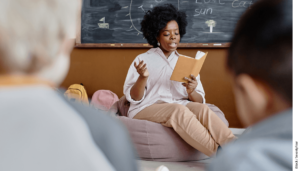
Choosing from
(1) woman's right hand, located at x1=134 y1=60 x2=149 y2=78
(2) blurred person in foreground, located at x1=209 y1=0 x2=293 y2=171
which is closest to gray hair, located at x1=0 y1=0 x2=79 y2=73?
(2) blurred person in foreground, located at x1=209 y1=0 x2=293 y2=171

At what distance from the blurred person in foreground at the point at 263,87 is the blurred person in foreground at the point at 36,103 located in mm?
214

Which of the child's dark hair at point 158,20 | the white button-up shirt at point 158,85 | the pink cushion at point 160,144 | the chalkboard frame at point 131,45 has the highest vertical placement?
the child's dark hair at point 158,20

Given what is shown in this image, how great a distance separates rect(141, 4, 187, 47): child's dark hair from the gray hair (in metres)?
1.91

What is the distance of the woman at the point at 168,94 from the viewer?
172 cm

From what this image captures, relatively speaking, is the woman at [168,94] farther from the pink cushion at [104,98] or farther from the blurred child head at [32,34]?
the blurred child head at [32,34]

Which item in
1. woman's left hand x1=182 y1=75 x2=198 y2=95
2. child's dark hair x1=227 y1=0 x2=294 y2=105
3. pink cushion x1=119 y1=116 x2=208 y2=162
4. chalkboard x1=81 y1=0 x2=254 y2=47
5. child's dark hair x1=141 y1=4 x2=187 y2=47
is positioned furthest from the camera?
chalkboard x1=81 y1=0 x2=254 y2=47

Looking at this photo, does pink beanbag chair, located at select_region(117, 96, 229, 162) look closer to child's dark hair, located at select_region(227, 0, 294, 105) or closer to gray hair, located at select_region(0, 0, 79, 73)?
child's dark hair, located at select_region(227, 0, 294, 105)

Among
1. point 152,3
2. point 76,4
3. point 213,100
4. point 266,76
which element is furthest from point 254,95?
point 152,3

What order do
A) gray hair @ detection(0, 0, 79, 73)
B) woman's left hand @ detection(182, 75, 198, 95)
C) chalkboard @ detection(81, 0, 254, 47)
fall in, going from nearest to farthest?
gray hair @ detection(0, 0, 79, 73), woman's left hand @ detection(182, 75, 198, 95), chalkboard @ detection(81, 0, 254, 47)

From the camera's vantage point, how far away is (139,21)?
3104 millimetres

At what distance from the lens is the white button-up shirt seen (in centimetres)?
205

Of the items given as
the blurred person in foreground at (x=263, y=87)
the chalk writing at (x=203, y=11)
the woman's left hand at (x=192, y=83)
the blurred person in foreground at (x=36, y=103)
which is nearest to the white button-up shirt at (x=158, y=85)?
the woman's left hand at (x=192, y=83)

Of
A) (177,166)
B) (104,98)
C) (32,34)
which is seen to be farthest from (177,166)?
(32,34)

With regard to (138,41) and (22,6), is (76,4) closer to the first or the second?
(22,6)
